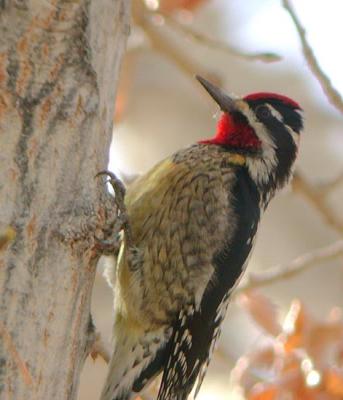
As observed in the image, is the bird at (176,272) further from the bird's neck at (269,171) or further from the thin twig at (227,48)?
the thin twig at (227,48)

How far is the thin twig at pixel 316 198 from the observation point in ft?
14.4

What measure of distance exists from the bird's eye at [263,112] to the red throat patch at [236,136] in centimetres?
8

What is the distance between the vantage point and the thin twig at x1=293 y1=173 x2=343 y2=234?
14.4 ft

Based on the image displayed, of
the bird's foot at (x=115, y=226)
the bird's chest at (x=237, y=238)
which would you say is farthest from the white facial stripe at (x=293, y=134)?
the bird's foot at (x=115, y=226)

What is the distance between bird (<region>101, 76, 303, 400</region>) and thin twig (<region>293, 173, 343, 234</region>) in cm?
79

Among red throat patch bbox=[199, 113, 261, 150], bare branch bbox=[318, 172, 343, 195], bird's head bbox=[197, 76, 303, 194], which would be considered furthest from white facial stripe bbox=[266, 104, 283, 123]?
bare branch bbox=[318, 172, 343, 195]

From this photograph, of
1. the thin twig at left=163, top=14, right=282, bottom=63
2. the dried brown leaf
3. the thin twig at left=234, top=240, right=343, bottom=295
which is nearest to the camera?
the dried brown leaf

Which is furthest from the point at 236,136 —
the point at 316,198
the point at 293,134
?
the point at 316,198

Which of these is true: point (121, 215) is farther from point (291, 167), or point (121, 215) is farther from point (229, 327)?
point (229, 327)

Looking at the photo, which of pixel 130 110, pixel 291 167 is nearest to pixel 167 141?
pixel 130 110

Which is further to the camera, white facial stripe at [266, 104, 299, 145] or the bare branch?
the bare branch

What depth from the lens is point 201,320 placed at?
348cm

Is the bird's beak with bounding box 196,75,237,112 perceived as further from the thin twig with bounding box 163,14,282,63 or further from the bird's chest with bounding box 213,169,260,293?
the bird's chest with bounding box 213,169,260,293

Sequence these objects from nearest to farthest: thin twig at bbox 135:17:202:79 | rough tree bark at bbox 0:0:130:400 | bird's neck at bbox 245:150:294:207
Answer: rough tree bark at bbox 0:0:130:400
bird's neck at bbox 245:150:294:207
thin twig at bbox 135:17:202:79
